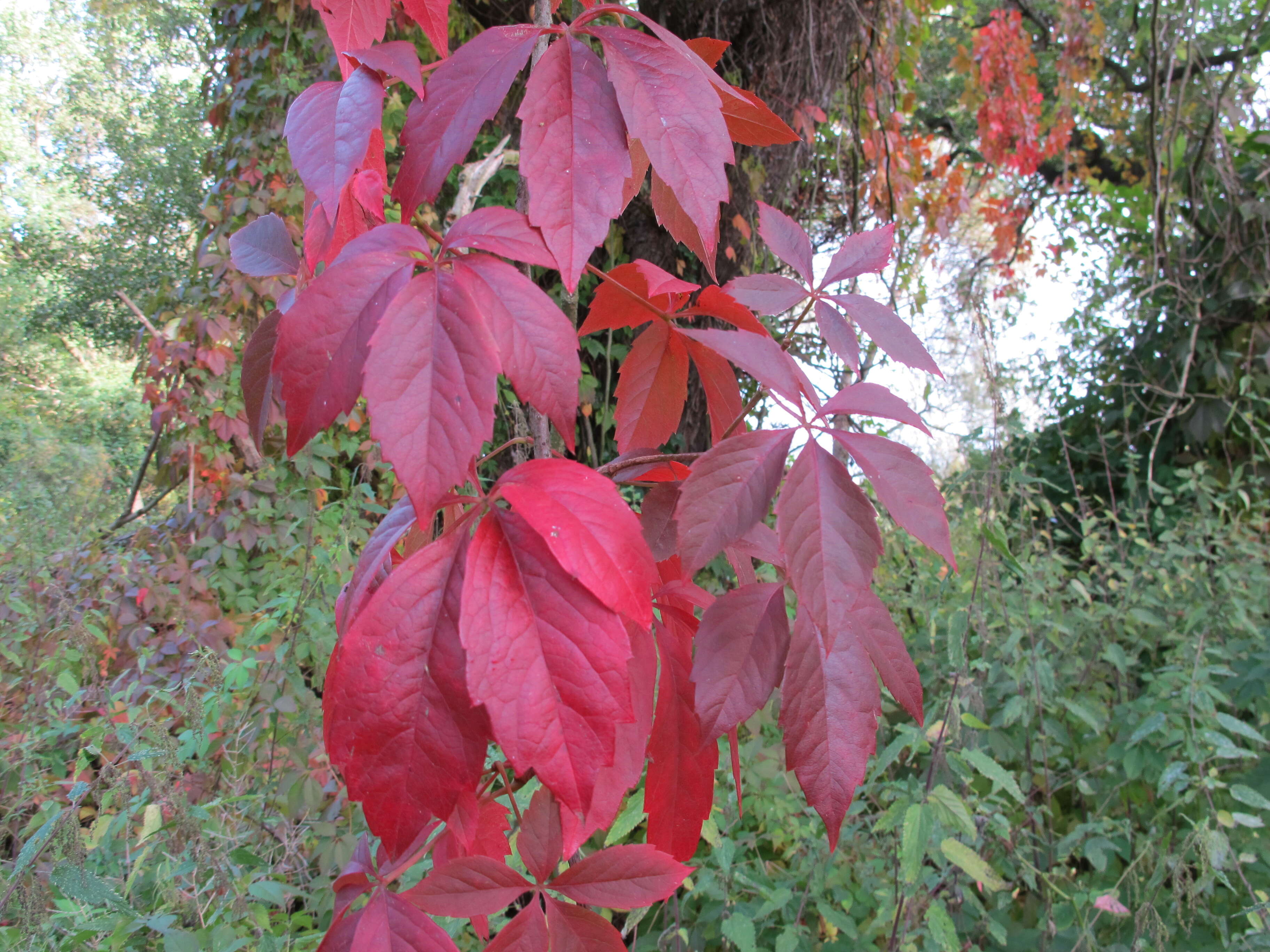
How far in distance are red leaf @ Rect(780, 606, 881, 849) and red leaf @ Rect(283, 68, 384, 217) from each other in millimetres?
406

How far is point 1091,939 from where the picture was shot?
122 cm

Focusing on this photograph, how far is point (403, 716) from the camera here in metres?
0.39

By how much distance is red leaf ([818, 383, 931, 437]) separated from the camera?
47 cm

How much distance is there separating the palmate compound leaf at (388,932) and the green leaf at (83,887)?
0.46m

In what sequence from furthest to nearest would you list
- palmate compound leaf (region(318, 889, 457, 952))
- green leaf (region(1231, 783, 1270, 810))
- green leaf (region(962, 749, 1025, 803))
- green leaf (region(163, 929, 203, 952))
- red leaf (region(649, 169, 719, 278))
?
1. green leaf (region(1231, 783, 1270, 810))
2. green leaf (region(962, 749, 1025, 803))
3. green leaf (region(163, 929, 203, 952))
4. red leaf (region(649, 169, 719, 278))
5. palmate compound leaf (region(318, 889, 457, 952))

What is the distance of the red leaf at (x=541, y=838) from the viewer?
0.53 m

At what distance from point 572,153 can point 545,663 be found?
30 centimetres

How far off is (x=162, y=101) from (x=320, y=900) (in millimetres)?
16073

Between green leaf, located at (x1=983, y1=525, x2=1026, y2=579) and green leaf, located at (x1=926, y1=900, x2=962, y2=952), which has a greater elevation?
green leaf, located at (x1=983, y1=525, x2=1026, y2=579)

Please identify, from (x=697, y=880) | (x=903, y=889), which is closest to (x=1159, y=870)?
(x=903, y=889)

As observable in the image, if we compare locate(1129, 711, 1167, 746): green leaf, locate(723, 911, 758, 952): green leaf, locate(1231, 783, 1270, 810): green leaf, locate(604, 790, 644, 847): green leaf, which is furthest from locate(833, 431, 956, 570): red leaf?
locate(1129, 711, 1167, 746): green leaf

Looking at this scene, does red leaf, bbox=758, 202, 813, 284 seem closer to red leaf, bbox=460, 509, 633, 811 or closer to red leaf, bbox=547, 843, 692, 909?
red leaf, bbox=460, 509, 633, 811

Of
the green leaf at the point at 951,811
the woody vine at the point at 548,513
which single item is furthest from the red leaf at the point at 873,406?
the green leaf at the point at 951,811

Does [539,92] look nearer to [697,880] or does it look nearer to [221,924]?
[221,924]
